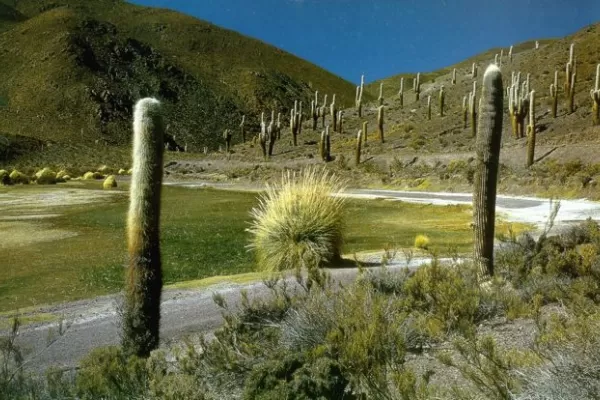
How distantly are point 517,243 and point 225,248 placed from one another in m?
9.03

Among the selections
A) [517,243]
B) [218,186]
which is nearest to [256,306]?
[517,243]

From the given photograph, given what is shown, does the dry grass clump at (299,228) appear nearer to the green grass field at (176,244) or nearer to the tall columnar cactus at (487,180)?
the green grass field at (176,244)

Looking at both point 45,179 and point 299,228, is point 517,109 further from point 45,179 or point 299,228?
point 45,179

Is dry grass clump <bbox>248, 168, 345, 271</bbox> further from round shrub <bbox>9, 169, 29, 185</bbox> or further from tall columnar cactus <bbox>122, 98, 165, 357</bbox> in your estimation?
round shrub <bbox>9, 169, 29, 185</bbox>

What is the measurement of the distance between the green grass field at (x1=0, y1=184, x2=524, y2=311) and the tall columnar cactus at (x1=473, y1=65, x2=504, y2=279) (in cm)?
548

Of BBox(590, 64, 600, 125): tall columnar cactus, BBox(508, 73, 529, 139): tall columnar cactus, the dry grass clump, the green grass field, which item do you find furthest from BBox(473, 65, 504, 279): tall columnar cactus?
BBox(508, 73, 529, 139): tall columnar cactus

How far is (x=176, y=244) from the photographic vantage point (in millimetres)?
18797

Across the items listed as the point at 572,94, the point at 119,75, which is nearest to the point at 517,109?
the point at 572,94

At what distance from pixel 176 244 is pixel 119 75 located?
97.1m

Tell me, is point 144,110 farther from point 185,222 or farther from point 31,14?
point 31,14

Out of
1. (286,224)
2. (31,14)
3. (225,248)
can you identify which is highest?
(31,14)

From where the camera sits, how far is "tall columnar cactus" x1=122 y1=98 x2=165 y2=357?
19.4 feet

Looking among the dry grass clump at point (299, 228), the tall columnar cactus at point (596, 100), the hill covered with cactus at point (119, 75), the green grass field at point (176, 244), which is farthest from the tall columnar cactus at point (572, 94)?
the hill covered with cactus at point (119, 75)

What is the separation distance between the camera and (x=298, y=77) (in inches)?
5906
